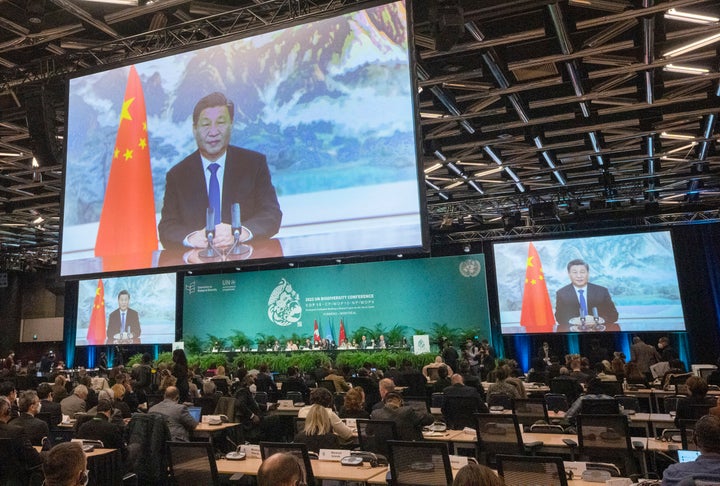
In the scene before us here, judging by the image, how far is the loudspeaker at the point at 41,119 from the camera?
671 cm

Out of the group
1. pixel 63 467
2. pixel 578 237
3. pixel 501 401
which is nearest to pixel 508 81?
pixel 501 401

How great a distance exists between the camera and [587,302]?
1499cm

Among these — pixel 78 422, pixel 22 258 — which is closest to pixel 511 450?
pixel 78 422

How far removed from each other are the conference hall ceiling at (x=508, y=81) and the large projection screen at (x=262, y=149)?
0.96ft

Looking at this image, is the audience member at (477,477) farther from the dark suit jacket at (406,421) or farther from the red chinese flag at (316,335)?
the red chinese flag at (316,335)

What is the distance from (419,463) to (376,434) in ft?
4.06

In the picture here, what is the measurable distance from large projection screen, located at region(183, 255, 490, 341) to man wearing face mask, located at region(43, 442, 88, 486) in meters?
15.8

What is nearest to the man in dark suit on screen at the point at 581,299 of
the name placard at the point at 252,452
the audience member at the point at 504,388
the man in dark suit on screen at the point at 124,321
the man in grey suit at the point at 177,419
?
the audience member at the point at 504,388

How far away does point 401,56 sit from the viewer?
4.58 m

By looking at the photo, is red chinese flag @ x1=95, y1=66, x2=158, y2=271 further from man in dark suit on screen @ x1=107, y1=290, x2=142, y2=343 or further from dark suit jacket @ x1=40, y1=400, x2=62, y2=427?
man in dark suit on screen @ x1=107, y1=290, x2=142, y2=343

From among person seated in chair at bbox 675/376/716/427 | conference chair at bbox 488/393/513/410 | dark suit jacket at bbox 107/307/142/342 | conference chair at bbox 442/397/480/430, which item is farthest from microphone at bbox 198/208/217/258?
dark suit jacket at bbox 107/307/142/342

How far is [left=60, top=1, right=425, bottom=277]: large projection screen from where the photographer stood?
179 inches

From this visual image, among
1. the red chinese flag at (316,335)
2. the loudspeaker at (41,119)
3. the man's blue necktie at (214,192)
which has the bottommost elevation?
the red chinese flag at (316,335)

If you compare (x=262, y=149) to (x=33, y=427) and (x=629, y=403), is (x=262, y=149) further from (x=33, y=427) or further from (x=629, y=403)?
(x=629, y=403)
